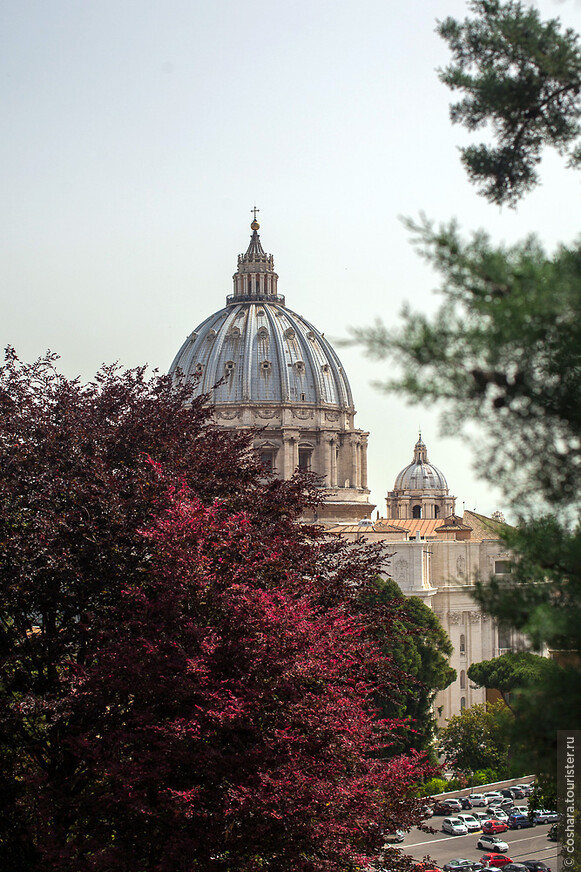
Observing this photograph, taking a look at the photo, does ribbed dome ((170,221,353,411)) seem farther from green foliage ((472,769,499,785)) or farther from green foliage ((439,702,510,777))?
green foliage ((472,769,499,785))

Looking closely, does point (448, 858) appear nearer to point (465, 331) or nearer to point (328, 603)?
point (328, 603)

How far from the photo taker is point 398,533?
83.3 meters

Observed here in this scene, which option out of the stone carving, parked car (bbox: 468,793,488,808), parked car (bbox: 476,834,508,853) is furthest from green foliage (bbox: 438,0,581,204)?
the stone carving

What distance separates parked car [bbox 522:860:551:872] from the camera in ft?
113

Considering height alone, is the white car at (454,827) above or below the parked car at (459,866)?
below

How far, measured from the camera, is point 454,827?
4347 cm

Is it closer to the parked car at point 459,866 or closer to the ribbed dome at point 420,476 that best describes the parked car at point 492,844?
the parked car at point 459,866

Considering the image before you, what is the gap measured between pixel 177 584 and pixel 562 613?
8.54 metres

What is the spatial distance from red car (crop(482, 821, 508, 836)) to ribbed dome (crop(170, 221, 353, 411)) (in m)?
69.2

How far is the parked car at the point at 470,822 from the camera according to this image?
44.4 meters

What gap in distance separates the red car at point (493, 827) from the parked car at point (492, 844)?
6.38ft

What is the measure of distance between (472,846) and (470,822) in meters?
3.35

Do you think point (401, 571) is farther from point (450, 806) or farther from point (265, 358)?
point (265, 358)

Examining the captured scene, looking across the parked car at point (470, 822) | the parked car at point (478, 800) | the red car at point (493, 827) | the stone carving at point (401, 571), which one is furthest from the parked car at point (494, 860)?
the stone carving at point (401, 571)
